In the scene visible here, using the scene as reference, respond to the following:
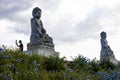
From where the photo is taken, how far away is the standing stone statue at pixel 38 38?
2044 centimetres

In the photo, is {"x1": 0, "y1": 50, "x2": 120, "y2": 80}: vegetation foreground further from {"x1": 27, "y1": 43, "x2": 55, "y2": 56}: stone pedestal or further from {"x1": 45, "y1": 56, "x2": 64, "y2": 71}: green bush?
{"x1": 27, "y1": 43, "x2": 55, "y2": 56}: stone pedestal

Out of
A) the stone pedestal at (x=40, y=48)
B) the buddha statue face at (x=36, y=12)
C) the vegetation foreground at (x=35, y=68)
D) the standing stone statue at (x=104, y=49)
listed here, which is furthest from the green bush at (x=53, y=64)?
the standing stone statue at (x=104, y=49)

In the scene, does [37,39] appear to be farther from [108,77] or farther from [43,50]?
[108,77]

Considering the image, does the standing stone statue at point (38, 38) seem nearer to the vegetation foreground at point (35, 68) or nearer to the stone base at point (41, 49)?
the stone base at point (41, 49)

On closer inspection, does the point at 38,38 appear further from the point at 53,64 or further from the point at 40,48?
the point at 53,64

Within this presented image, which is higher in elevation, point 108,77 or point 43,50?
point 43,50

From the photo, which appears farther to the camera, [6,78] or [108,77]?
[108,77]

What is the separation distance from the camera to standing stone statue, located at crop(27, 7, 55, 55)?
20.4m

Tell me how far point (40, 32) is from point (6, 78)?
1260 cm

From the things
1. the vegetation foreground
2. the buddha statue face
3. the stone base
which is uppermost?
the buddha statue face

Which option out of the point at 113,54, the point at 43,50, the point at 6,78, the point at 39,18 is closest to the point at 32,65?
the point at 6,78

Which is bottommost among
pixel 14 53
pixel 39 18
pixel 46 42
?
pixel 14 53

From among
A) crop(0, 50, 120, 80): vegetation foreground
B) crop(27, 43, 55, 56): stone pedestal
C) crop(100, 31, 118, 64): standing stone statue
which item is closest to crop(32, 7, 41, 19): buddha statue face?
crop(27, 43, 55, 56): stone pedestal

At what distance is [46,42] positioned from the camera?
20906 millimetres
